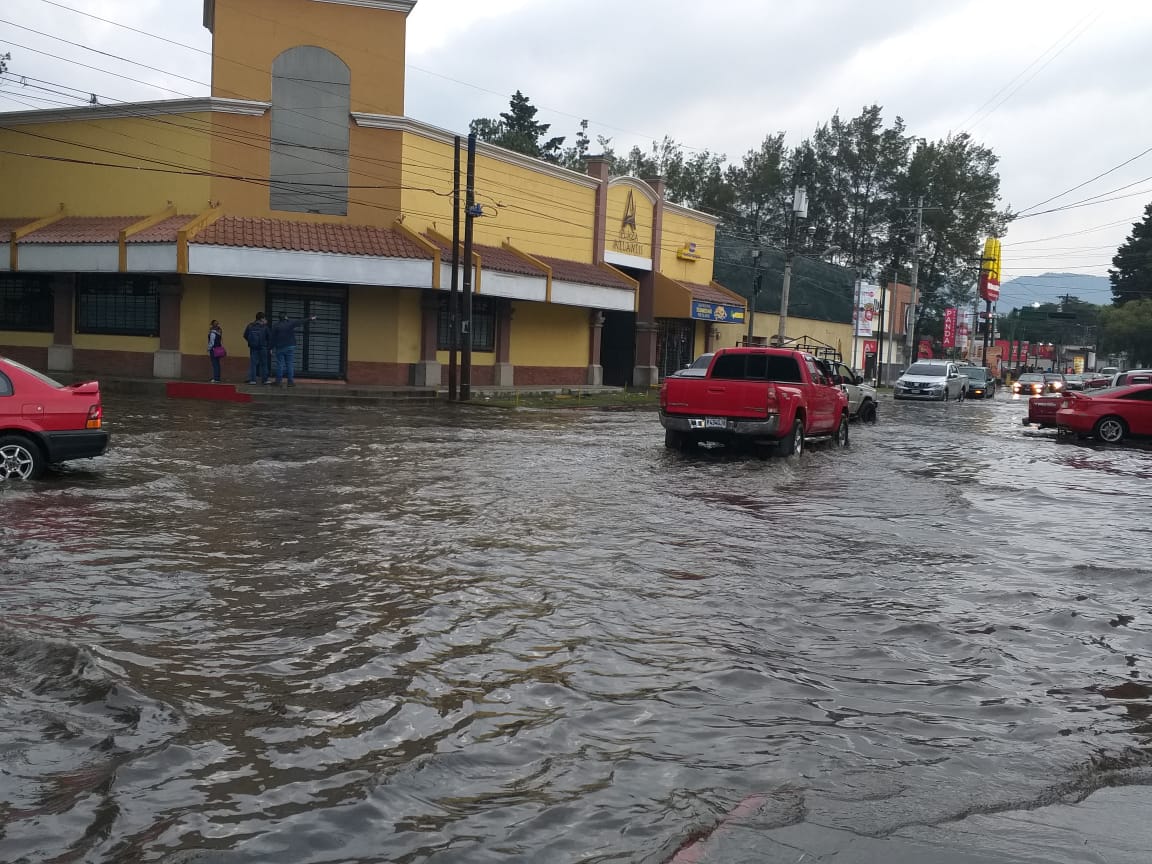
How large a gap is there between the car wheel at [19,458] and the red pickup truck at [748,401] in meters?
9.22

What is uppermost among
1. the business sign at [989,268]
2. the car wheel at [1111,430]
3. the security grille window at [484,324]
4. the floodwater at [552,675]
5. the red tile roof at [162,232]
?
the business sign at [989,268]

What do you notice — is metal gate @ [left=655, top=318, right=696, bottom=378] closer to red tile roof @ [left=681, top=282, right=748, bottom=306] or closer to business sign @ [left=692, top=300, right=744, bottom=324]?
red tile roof @ [left=681, top=282, right=748, bottom=306]

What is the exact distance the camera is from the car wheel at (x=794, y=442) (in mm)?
18203

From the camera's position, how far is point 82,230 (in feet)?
100.0

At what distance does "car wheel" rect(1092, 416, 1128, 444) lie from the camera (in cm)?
2444

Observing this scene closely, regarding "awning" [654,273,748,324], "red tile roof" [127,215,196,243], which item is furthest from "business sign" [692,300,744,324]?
"red tile roof" [127,215,196,243]

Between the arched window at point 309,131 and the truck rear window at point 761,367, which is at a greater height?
the arched window at point 309,131

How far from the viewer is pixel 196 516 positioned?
10.9 metres

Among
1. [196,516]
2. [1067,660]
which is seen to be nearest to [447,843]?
[1067,660]

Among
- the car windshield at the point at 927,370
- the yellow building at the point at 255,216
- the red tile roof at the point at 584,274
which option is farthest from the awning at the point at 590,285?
the car windshield at the point at 927,370

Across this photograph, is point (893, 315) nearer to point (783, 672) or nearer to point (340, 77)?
point (340, 77)

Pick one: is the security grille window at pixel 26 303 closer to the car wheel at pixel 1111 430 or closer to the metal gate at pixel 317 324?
the metal gate at pixel 317 324

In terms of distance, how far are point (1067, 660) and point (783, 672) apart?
6.04 ft

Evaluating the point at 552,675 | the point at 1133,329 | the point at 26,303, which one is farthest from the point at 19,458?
the point at 1133,329
